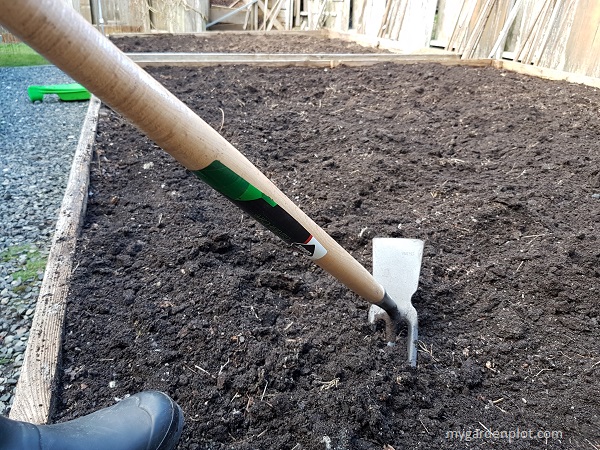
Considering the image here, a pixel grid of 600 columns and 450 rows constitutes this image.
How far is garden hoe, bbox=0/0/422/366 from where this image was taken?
749 millimetres

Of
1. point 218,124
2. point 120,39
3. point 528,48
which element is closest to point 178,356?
point 218,124

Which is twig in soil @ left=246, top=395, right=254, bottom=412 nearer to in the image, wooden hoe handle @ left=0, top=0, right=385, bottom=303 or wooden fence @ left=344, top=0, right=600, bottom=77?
wooden hoe handle @ left=0, top=0, right=385, bottom=303

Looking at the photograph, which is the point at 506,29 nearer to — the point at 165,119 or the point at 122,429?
the point at 165,119

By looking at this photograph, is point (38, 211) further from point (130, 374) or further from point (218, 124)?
point (130, 374)

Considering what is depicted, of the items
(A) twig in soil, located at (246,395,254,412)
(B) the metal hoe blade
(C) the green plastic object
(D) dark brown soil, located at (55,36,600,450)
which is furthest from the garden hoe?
(C) the green plastic object

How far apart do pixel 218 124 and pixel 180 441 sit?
2.67 metres

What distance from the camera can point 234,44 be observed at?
808 cm

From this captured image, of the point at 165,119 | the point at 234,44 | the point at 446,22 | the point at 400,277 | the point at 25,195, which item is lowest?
the point at 25,195

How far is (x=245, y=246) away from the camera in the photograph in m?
2.18

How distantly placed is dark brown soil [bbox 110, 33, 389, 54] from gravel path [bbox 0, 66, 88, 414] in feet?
6.96

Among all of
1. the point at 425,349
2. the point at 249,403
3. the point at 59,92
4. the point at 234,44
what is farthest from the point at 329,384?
the point at 234,44

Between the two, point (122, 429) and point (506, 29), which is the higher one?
point (506, 29)

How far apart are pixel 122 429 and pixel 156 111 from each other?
869mm

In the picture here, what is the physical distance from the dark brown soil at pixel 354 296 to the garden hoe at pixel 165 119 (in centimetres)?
26
